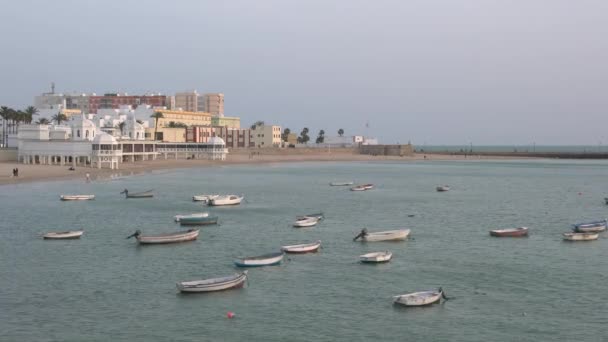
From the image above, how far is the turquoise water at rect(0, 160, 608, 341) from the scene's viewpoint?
39188 mm

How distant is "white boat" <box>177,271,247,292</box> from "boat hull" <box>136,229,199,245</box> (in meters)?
18.1

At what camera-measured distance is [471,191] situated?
12950 centimetres

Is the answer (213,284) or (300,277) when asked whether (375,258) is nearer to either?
(300,277)

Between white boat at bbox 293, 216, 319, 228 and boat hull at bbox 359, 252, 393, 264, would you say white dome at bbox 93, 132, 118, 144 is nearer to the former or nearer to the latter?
white boat at bbox 293, 216, 319, 228

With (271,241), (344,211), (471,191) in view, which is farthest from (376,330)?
(471,191)

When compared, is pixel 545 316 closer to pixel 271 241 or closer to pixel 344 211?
pixel 271 241

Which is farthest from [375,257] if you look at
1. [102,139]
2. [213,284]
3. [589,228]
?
[102,139]

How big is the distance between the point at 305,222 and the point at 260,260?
22875mm

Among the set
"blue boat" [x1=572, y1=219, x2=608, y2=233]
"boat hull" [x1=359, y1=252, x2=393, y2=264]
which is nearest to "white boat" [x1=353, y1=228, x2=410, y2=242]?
"boat hull" [x1=359, y1=252, x2=393, y2=264]

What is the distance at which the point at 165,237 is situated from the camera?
2576 inches

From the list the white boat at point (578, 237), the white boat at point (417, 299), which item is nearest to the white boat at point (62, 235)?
the white boat at point (417, 299)

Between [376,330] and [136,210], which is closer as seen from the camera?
[376,330]

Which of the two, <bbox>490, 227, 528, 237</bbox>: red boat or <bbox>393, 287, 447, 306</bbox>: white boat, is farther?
<bbox>490, 227, 528, 237</bbox>: red boat

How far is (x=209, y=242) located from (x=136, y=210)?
27.1 metres
